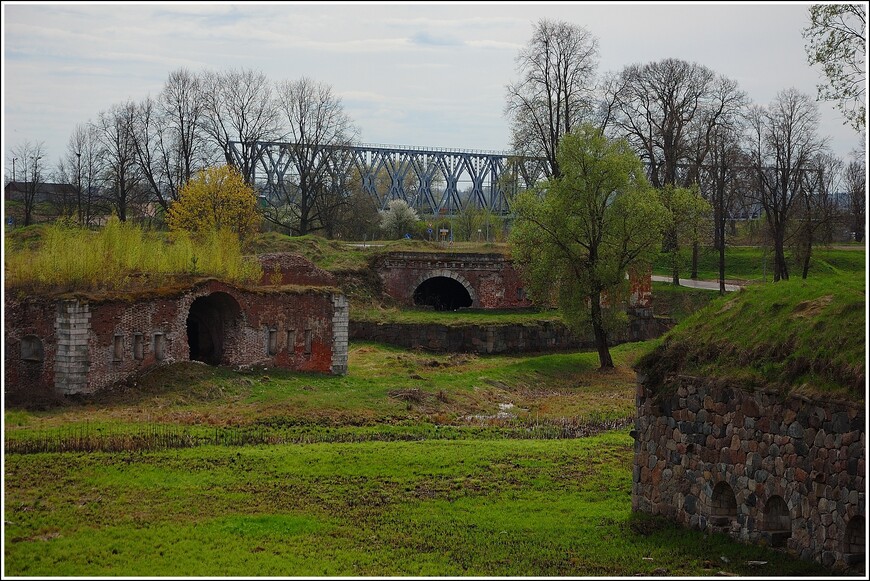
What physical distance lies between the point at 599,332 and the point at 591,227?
3.72m

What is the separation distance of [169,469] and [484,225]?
196 feet

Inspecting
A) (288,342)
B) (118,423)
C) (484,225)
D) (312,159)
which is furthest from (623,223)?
(484,225)

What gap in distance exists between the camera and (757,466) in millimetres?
13766

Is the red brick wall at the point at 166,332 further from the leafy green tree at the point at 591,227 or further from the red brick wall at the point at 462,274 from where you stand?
the red brick wall at the point at 462,274

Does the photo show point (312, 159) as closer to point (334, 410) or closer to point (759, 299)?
point (334, 410)

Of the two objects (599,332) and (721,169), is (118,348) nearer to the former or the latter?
(599,332)

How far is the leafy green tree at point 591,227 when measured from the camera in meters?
36.8

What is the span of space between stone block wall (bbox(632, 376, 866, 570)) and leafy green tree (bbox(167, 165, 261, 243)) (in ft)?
104

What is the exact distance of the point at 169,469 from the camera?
1933 centimetres

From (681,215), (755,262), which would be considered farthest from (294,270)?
(755,262)

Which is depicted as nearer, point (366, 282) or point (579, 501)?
point (579, 501)

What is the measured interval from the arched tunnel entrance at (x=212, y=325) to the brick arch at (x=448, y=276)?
18.0 metres

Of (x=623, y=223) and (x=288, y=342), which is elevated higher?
(x=623, y=223)

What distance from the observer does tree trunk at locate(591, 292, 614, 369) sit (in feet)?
124
